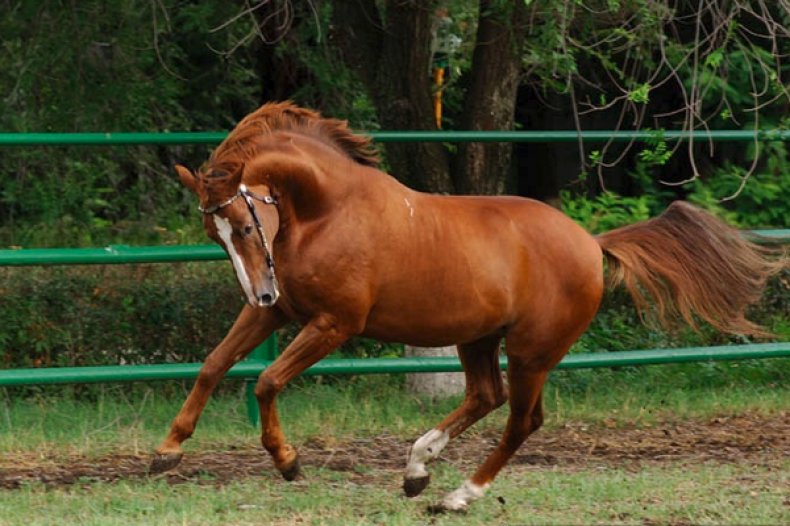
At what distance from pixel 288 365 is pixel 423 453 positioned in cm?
74

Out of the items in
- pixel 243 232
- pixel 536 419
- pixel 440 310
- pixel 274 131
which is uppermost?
pixel 274 131

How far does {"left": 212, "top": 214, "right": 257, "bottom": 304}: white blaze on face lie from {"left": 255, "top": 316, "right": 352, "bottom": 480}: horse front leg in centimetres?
41

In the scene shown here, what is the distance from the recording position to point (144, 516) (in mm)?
Answer: 5883

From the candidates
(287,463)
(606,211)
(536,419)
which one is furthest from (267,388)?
(606,211)

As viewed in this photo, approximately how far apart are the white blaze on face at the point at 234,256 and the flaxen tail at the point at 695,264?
194 cm

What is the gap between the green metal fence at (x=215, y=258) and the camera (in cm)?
741

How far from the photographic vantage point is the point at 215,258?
24.8ft

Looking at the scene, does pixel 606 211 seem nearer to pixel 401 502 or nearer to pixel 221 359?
pixel 401 502

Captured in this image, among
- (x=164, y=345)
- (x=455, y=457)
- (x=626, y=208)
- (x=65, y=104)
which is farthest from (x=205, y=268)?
(x=626, y=208)

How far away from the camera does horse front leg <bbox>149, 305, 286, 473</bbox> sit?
6305 mm

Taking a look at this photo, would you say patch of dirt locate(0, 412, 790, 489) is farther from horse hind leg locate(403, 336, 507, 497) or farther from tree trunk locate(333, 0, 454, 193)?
tree trunk locate(333, 0, 454, 193)

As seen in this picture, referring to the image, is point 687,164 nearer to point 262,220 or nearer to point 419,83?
point 419,83

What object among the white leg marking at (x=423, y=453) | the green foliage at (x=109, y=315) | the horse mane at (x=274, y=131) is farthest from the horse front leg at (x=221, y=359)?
the green foliage at (x=109, y=315)

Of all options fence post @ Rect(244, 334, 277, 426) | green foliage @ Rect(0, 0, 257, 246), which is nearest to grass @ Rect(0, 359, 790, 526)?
fence post @ Rect(244, 334, 277, 426)
